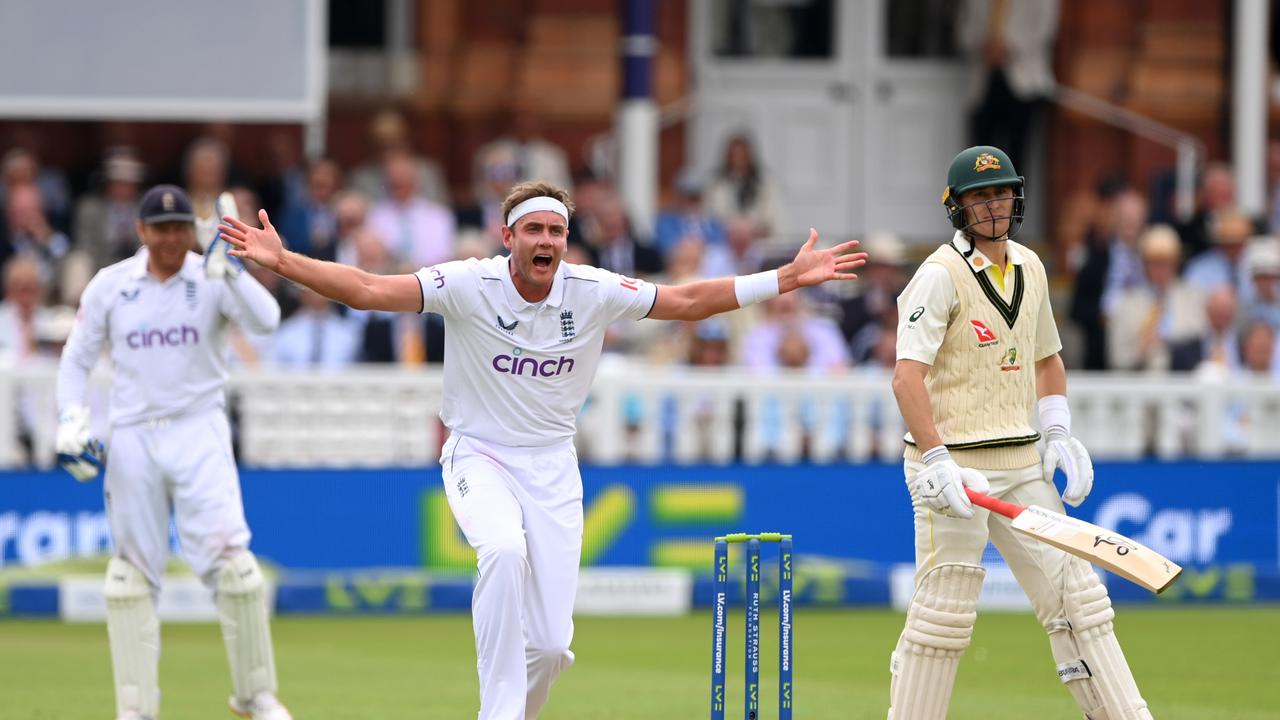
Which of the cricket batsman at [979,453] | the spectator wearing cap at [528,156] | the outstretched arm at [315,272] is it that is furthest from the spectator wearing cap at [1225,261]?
the outstretched arm at [315,272]

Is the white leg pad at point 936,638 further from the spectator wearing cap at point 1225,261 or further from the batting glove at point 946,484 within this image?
the spectator wearing cap at point 1225,261

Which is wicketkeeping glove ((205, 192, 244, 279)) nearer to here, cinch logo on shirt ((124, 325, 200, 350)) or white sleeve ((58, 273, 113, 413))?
cinch logo on shirt ((124, 325, 200, 350))

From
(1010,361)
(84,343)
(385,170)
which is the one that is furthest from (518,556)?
(385,170)

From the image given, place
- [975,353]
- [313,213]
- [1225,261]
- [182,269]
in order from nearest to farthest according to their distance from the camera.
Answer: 1. [975,353]
2. [182,269]
3. [313,213]
4. [1225,261]

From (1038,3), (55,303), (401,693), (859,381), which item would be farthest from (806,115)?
(401,693)

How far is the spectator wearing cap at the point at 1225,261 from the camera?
14.5 m

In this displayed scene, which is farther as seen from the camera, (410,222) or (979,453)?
(410,222)

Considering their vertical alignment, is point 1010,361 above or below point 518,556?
above

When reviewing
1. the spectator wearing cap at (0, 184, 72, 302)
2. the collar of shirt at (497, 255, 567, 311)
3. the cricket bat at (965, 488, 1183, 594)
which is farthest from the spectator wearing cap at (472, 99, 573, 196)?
the cricket bat at (965, 488, 1183, 594)

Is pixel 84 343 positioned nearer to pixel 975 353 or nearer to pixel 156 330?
pixel 156 330

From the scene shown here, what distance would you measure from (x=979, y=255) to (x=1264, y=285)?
7.72m

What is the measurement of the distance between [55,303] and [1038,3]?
8006 millimetres

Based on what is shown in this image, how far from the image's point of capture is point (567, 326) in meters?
6.88

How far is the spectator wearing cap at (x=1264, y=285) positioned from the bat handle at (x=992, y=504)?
307 inches
